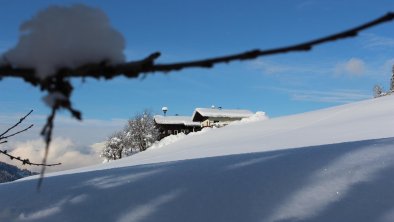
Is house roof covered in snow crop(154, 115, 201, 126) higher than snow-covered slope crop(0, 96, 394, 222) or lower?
higher

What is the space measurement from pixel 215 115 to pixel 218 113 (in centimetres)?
83

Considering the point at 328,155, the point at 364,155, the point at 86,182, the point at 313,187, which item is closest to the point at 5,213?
the point at 86,182

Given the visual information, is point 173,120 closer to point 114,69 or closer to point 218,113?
point 218,113

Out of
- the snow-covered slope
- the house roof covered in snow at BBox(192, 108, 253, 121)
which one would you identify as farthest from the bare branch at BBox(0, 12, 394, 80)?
the house roof covered in snow at BBox(192, 108, 253, 121)

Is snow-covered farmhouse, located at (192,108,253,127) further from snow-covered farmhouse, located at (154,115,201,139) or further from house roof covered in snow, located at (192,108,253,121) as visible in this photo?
snow-covered farmhouse, located at (154,115,201,139)

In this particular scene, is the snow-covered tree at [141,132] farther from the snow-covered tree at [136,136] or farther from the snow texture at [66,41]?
the snow texture at [66,41]

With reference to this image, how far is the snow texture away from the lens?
67cm

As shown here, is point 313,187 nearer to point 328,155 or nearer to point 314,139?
point 328,155

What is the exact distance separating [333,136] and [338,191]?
243 inches

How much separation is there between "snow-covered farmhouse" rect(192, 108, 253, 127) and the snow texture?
44232 millimetres

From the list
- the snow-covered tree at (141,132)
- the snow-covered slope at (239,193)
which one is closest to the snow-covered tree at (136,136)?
the snow-covered tree at (141,132)

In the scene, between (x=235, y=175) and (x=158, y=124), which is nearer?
(x=235, y=175)

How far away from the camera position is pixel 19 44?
74 centimetres

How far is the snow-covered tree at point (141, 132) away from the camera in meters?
46.0
